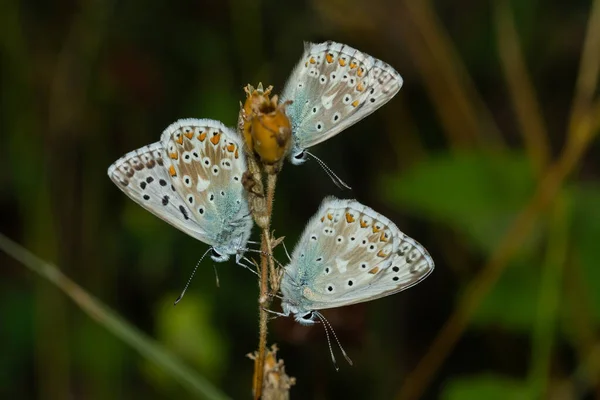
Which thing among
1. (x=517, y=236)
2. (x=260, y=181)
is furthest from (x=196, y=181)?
(x=517, y=236)

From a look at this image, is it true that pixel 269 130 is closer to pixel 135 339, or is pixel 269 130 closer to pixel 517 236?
pixel 135 339

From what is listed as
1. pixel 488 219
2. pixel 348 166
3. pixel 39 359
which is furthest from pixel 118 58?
pixel 488 219

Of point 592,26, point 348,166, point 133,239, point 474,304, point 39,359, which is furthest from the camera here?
point 348,166

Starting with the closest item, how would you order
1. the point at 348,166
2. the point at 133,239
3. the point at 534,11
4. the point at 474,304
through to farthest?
1. the point at 474,304
2. the point at 133,239
3. the point at 348,166
4. the point at 534,11

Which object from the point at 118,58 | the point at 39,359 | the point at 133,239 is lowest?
the point at 39,359

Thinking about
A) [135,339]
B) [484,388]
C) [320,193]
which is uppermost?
[135,339]

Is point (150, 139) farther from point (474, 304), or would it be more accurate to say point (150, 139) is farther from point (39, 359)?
point (474, 304)
